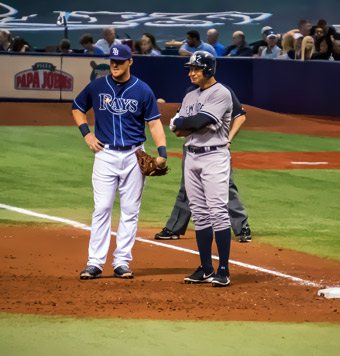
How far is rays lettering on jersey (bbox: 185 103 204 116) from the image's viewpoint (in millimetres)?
10055

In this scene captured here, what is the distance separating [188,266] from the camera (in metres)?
11.1

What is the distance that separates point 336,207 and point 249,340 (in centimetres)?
719

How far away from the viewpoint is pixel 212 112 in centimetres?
996

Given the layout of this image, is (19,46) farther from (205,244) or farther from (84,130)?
(205,244)

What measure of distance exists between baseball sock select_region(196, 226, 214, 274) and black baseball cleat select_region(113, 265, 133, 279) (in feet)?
2.10

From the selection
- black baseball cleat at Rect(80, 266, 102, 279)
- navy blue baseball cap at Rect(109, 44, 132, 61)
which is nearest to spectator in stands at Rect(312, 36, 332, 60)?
navy blue baseball cap at Rect(109, 44, 132, 61)

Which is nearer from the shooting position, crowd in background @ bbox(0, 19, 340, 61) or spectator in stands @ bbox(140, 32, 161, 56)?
crowd in background @ bbox(0, 19, 340, 61)

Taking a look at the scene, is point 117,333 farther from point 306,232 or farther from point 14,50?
point 14,50

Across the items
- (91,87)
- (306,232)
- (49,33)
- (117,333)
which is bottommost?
(49,33)

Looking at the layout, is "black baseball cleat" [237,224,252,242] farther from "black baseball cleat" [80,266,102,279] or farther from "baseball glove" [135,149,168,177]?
"black baseball cleat" [80,266,102,279]

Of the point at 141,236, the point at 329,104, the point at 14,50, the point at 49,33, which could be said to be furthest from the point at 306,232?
the point at 49,33

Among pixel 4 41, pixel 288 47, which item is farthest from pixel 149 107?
pixel 4 41

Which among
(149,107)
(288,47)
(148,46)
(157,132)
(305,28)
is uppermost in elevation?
(149,107)

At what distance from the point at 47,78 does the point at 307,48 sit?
5863mm
